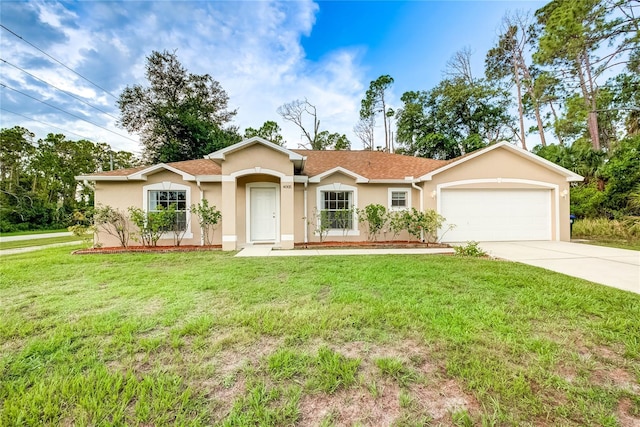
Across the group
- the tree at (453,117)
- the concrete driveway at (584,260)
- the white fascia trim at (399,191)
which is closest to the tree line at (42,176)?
the white fascia trim at (399,191)

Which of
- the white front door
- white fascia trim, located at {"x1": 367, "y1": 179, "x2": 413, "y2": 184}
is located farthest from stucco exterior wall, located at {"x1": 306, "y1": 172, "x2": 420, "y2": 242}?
the white front door

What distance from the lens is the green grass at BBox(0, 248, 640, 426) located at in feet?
6.56

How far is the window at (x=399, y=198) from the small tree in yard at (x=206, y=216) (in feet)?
23.9

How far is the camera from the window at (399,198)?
11.4 meters

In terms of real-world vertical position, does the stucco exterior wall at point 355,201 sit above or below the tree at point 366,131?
below

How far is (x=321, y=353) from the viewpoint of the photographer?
106 inches

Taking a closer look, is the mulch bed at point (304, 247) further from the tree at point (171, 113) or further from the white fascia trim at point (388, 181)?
the tree at point (171, 113)

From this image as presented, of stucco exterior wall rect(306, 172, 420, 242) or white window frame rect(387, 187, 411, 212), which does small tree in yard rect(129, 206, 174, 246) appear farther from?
white window frame rect(387, 187, 411, 212)

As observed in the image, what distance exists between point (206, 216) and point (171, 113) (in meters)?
17.0

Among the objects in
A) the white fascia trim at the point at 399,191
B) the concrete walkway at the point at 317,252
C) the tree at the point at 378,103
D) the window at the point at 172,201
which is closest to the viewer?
the concrete walkway at the point at 317,252

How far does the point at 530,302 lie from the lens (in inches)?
158

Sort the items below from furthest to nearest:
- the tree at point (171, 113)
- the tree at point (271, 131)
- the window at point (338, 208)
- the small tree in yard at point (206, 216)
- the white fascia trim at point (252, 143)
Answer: the tree at point (271, 131) → the tree at point (171, 113) → the window at point (338, 208) → the small tree in yard at point (206, 216) → the white fascia trim at point (252, 143)

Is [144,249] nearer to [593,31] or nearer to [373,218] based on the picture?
[373,218]

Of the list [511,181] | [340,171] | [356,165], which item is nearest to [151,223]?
[340,171]
